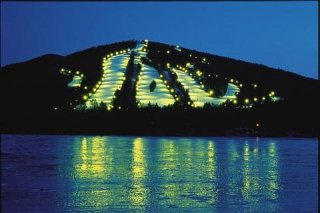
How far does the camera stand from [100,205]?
1532 cm

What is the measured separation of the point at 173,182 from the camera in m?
20.1

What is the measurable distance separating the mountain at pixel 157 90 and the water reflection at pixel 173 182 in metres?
37.2

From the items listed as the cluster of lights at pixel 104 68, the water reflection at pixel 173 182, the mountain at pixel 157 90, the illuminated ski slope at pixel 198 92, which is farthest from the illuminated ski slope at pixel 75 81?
the water reflection at pixel 173 182

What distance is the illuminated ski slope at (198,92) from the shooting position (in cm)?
7656

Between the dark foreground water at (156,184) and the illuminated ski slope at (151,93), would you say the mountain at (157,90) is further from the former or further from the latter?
the dark foreground water at (156,184)

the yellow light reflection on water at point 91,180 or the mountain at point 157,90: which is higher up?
the mountain at point 157,90

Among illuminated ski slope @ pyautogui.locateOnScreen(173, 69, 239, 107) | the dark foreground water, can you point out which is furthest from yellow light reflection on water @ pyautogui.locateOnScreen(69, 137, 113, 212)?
illuminated ski slope @ pyautogui.locateOnScreen(173, 69, 239, 107)

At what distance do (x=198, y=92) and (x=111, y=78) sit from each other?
1196 cm

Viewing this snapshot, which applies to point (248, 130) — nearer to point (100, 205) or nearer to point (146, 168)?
point (146, 168)

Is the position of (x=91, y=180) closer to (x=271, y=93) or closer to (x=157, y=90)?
(x=157, y=90)

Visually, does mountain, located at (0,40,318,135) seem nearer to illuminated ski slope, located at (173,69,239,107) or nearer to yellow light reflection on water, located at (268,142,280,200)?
illuminated ski slope, located at (173,69,239,107)

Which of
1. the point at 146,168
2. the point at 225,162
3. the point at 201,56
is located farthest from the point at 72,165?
the point at 201,56

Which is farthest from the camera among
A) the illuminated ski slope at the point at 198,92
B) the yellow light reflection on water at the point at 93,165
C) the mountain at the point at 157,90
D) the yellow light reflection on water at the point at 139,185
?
the illuminated ski slope at the point at 198,92

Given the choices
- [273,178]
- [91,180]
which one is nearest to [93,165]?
[91,180]
